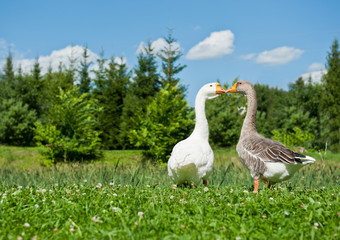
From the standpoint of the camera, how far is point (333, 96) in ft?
106

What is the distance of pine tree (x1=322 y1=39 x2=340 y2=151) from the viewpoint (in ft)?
104

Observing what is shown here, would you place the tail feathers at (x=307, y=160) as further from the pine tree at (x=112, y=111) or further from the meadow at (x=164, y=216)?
the pine tree at (x=112, y=111)

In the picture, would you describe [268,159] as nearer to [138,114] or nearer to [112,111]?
[138,114]

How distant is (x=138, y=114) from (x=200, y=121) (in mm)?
14790

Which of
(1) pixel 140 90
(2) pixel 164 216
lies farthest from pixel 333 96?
(2) pixel 164 216

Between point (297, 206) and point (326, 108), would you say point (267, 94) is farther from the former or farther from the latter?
point (297, 206)

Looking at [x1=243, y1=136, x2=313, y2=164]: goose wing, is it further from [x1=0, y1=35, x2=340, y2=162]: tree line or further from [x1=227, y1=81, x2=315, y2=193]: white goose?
[x1=0, y1=35, x2=340, y2=162]: tree line

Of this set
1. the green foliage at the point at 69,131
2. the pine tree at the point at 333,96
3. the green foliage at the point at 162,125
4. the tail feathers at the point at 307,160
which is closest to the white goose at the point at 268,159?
the tail feathers at the point at 307,160

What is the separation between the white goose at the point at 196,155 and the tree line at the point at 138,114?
37.9ft

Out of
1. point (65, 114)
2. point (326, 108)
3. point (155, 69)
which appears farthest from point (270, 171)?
point (326, 108)

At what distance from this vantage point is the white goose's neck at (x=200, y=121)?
241 inches

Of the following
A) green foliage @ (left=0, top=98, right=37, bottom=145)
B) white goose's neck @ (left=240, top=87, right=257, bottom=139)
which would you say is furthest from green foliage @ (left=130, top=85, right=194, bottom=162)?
green foliage @ (left=0, top=98, right=37, bottom=145)

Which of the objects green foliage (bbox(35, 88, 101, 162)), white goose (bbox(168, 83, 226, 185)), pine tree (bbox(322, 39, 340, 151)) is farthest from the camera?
pine tree (bbox(322, 39, 340, 151))

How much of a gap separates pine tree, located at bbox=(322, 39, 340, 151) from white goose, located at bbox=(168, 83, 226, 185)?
28496mm
